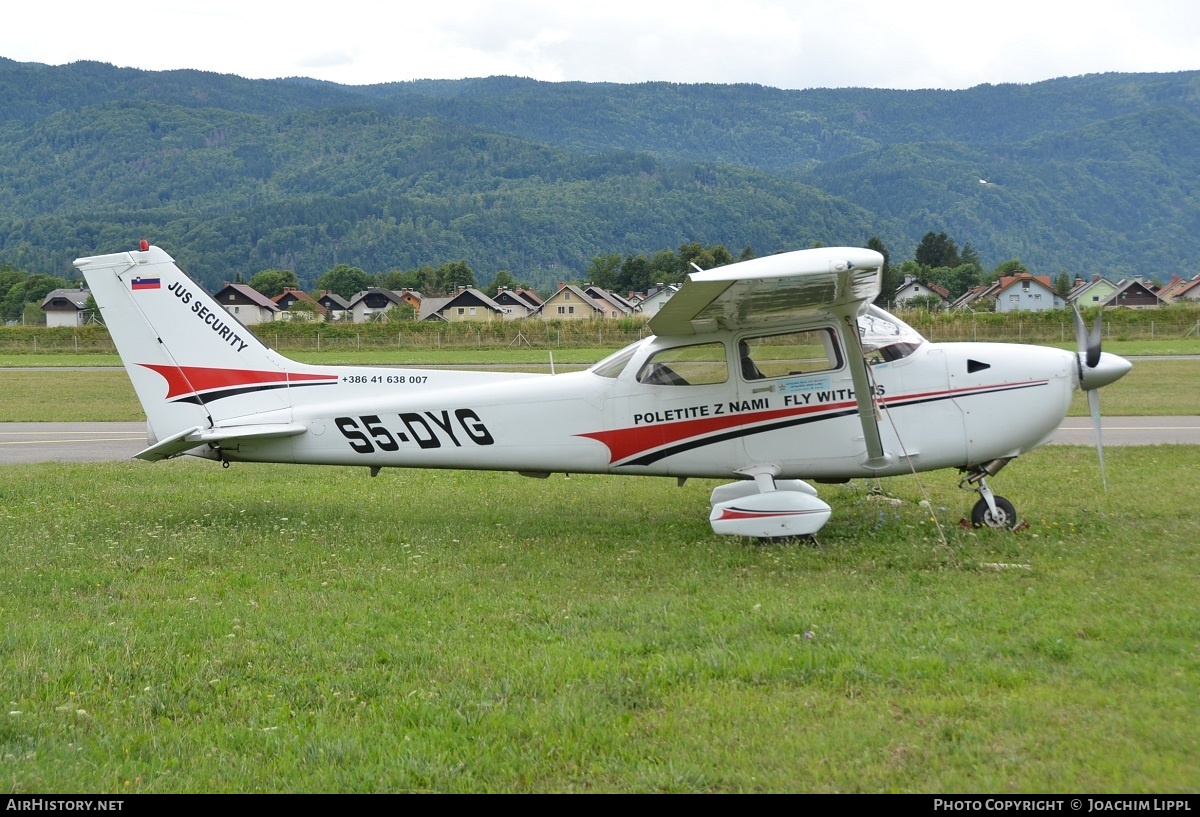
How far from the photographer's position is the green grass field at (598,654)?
15.1ft

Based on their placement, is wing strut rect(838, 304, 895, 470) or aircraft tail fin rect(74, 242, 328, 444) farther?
aircraft tail fin rect(74, 242, 328, 444)

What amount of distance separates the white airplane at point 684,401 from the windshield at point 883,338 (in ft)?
0.06

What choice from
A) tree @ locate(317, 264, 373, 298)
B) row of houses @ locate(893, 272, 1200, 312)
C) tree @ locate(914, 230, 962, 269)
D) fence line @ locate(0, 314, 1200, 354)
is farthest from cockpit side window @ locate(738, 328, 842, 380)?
tree @ locate(317, 264, 373, 298)

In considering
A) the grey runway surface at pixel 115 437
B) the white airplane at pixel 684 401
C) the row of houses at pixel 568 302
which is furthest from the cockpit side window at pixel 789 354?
the row of houses at pixel 568 302

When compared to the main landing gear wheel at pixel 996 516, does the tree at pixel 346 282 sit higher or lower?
higher

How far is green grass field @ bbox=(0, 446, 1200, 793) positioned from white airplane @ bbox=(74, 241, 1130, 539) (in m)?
0.69

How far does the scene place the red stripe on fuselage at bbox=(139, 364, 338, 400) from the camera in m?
10.5

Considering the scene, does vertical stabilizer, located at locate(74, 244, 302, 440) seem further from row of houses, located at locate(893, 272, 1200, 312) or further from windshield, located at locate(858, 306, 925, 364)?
row of houses, located at locate(893, 272, 1200, 312)

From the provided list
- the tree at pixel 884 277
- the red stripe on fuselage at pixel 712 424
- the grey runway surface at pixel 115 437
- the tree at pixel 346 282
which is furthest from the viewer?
the tree at pixel 346 282

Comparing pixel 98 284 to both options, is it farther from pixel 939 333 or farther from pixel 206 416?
pixel 939 333

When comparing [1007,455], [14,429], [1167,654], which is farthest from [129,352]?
[14,429]

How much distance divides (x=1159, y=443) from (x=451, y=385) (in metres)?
11.5

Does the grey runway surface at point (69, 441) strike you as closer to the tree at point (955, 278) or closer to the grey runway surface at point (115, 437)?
the grey runway surface at point (115, 437)

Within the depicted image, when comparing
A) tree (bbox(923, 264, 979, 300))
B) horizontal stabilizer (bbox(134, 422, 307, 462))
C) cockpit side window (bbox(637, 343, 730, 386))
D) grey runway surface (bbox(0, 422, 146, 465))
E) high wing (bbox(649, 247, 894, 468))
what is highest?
high wing (bbox(649, 247, 894, 468))
